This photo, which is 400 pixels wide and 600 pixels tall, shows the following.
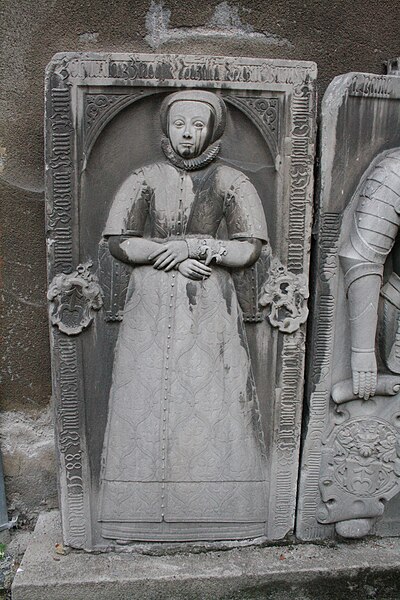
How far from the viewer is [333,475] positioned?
2.80 meters

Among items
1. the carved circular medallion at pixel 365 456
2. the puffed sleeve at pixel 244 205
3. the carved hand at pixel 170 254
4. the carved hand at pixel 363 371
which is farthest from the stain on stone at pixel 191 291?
the carved circular medallion at pixel 365 456

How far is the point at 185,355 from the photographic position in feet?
8.39

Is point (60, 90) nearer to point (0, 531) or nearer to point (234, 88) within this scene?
point (234, 88)

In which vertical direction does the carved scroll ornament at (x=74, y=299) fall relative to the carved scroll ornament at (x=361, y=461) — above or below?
above

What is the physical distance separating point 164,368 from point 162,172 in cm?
86

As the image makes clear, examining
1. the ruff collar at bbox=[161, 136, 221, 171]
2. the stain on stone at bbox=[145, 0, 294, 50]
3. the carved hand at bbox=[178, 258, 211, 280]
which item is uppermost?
the stain on stone at bbox=[145, 0, 294, 50]

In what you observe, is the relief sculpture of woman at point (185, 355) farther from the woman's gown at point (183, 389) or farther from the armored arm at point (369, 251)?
the armored arm at point (369, 251)

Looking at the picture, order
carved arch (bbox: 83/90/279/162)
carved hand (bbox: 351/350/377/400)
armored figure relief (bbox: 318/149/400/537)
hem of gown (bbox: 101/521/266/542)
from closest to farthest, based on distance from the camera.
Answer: carved arch (bbox: 83/90/279/162)
armored figure relief (bbox: 318/149/400/537)
carved hand (bbox: 351/350/377/400)
hem of gown (bbox: 101/521/266/542)

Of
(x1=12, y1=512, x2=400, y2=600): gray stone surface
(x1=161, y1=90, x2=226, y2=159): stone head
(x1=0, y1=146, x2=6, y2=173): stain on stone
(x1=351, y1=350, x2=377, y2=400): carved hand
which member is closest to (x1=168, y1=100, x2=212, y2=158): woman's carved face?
(x1=161, y1=90, x2=226, y2=159): stone head

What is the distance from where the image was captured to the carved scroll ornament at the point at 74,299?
2.49 metres

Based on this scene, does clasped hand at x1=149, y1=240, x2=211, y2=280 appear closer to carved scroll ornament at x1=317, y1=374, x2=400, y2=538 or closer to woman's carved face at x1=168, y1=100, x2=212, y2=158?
woman's carved face at x1=168, y1=100, x2=212, y2=158

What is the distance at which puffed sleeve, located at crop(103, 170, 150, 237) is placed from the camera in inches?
96.7

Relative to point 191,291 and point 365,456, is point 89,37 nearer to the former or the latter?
point 191,291

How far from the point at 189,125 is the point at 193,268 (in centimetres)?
59
